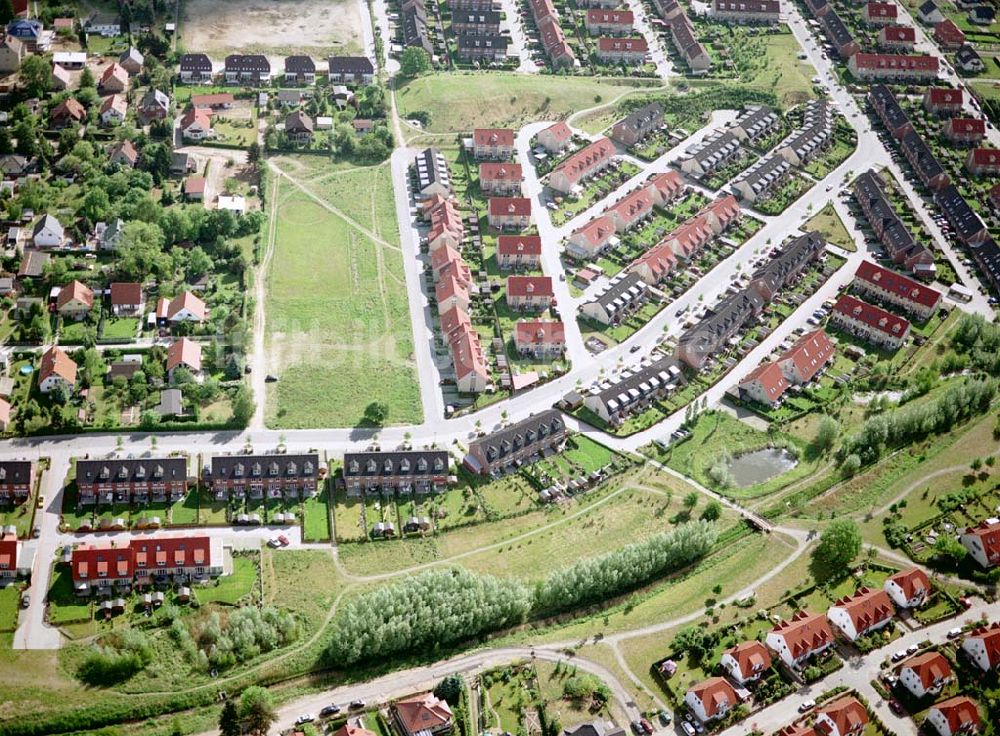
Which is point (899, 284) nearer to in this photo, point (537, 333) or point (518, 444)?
point (537, 333)

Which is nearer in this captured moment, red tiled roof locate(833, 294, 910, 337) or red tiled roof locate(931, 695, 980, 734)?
red tiled roof locate(931, 695, 980, 734)

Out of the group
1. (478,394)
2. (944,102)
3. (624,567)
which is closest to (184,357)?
(478,394)

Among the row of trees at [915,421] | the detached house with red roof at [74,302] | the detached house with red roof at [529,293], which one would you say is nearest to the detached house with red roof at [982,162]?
the row of trees at [915,421]

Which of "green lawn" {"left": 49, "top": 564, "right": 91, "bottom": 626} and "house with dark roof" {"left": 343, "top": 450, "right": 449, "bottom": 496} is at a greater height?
"house with dark roof" {"left": 343, "top": 450, "right": 449, "bottom": 496}

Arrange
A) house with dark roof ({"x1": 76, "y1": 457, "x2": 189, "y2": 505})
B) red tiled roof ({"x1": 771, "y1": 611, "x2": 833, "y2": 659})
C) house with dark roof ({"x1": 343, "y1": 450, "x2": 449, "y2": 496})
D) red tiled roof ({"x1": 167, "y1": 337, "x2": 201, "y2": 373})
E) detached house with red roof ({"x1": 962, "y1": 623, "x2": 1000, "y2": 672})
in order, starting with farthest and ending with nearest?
red tiled roof ({"x1": 167, "y1": 337, "x2": 201, "y2": 373}) < house with dark roof ({"x1": 343, "y1": 450, "x2": 449, "y2": 496}) < house with dark roof ({"x1": 76, "y1": 457, "x2": 189, "y2": 505}) < detached house with red roof ({"x1": 962, "y1": 623, "x2": 1000, "y2": 672}) < red tiled roof ({"x1": 771, "y1": 611, "x2": 833, "y2": 659})

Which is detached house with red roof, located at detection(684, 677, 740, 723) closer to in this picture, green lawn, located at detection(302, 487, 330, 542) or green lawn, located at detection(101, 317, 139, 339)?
green lawn, located at detection(302, 487, 330, 542)

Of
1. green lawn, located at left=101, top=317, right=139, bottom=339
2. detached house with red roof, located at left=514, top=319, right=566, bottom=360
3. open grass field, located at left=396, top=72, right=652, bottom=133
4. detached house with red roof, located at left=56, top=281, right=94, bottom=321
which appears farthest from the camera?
open grass field, located at left=396, top=72, right=652, bottom=133

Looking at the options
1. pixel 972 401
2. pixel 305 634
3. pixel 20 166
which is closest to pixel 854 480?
pixel 972 401

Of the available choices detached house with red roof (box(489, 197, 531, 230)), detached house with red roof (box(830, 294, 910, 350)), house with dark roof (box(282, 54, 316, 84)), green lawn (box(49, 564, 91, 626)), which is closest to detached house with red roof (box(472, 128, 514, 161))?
detached house with red roof (box(489, 197, 531, 230))
